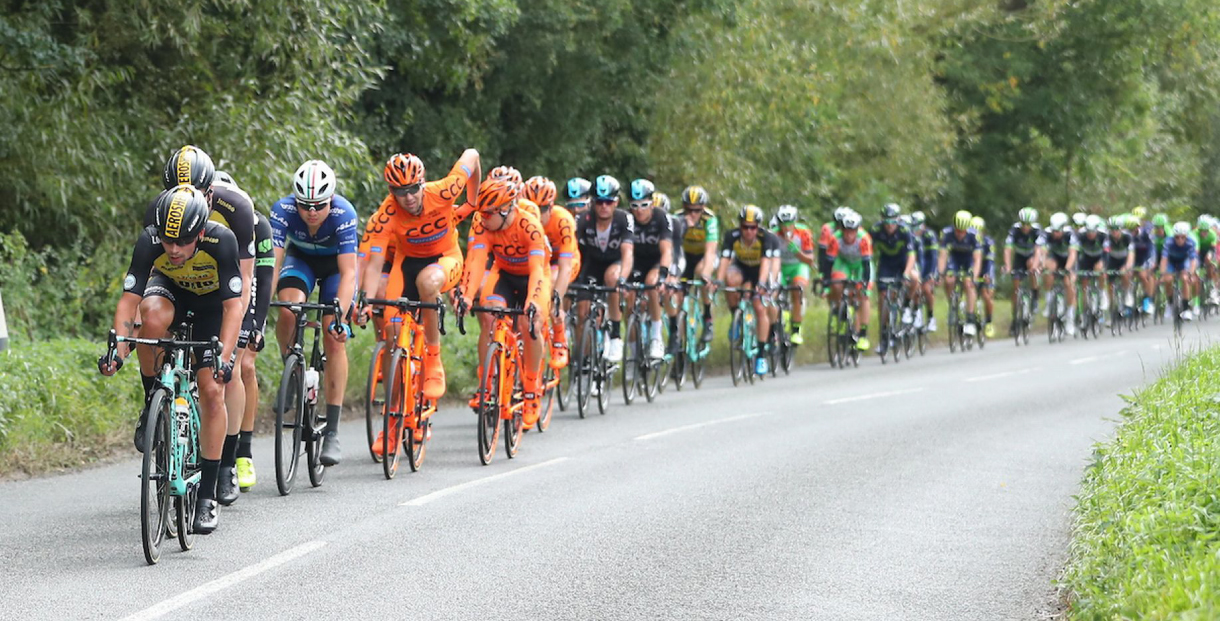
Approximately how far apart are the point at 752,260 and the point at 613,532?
457 inches

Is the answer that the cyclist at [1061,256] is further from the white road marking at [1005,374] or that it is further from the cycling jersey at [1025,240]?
the white road marking at [1005,374]

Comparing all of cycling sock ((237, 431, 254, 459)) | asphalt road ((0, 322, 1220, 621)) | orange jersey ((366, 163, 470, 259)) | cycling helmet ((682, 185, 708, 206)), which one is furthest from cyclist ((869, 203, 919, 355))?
cycling sock ((237, 431, 254, 459))

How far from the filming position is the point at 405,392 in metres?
11.3

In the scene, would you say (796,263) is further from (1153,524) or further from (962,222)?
(1153,524)

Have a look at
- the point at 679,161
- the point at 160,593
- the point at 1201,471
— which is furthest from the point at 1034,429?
the point at 679,161

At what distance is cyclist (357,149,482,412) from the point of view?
37.6ft

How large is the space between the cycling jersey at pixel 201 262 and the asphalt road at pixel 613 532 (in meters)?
1.29

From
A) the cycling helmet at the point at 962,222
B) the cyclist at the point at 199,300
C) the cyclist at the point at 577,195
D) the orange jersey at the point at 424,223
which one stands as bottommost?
the cyclist at the point at 199,300

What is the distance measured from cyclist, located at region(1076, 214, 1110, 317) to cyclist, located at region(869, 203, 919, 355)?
7.67m

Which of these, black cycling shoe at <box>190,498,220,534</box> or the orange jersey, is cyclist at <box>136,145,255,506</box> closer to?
black cycling shoe at <box>190,498,220,534</box>

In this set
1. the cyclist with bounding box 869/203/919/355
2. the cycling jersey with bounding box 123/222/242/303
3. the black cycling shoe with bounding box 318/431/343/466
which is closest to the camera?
the cycling jersey with bounding box 123/222/242/303

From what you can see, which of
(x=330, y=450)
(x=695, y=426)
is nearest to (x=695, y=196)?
(x=695, y=426)

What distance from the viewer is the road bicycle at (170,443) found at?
799 cm

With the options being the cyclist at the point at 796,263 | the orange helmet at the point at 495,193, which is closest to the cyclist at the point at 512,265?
the orange helmet at the point at 495,193
